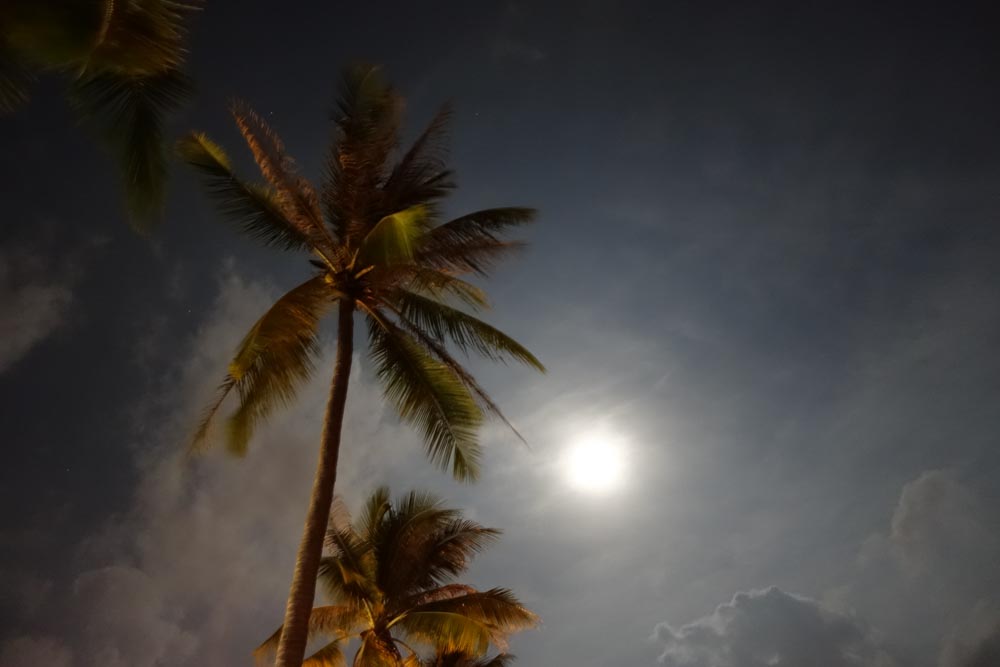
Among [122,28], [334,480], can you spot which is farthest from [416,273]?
[122,28]

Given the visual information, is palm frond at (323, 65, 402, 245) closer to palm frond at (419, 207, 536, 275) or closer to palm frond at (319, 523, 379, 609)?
palm frond at (419, 207, 536, 275)

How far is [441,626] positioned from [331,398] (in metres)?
6.25

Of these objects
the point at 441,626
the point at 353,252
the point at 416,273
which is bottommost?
the point at 441,626

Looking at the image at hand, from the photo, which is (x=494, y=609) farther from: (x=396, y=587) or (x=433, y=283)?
(x=433, y=283)

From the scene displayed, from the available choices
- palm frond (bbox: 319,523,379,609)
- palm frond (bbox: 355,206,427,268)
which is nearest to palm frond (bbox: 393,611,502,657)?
palm frond (bbox: 319,523,379,609)

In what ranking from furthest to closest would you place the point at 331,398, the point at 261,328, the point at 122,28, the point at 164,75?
1. the point at 331,398
2. the point at 261,328
3. the point at 164,75
4. the point at 122,28

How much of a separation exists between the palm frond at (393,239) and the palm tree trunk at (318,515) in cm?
191

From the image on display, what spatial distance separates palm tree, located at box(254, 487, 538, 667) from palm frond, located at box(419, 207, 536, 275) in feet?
21.8

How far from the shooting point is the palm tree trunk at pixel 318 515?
7.08 meters

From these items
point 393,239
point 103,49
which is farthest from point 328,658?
point 103,49

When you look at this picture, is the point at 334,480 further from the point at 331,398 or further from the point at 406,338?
the point at 406,338

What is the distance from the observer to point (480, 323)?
34.4ft

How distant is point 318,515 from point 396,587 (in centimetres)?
684

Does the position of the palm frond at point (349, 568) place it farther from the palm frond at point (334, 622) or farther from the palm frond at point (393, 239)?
the palm frond at point (393, 239)
